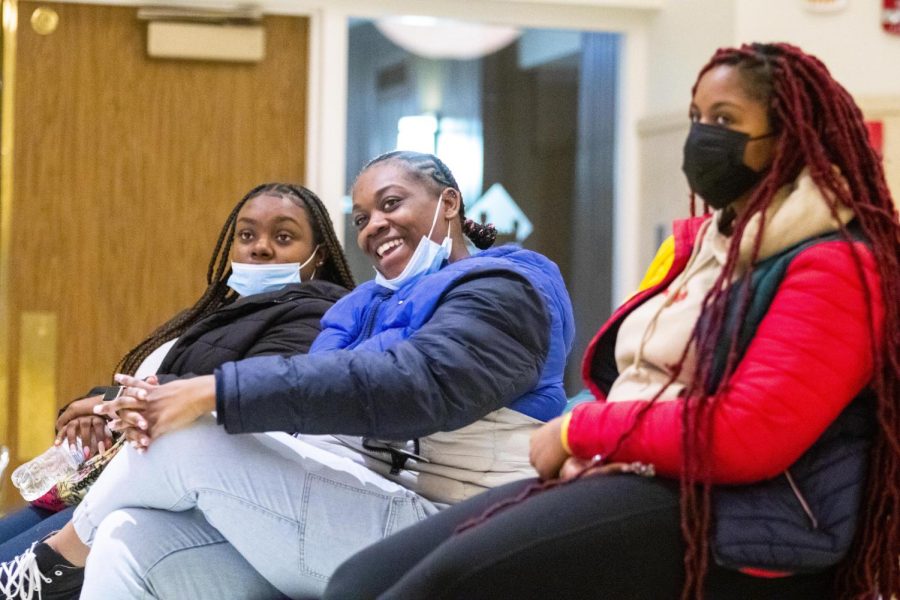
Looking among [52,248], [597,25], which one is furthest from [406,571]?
[597,25]

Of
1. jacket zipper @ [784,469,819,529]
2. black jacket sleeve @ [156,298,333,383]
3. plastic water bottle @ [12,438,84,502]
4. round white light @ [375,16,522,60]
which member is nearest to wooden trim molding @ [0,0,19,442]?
round white light @ [375,16,522,60]

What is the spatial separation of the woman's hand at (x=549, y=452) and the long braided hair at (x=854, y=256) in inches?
7.2

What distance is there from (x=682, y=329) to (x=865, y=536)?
0.33 meters

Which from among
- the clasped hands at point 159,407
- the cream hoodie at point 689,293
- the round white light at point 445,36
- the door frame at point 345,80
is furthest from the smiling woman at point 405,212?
the round white light at point 445,36

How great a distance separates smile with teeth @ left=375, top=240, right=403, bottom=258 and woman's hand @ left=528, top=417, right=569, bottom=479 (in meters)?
0.72

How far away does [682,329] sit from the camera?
1.48 meters

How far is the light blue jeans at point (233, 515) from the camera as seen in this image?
1777mm

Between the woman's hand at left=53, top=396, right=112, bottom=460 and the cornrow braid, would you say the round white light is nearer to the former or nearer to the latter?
the cornrow braid

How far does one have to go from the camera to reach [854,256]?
4.44 ft

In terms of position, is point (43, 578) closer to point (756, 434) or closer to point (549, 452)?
point (549, 452)

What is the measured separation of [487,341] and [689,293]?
378 mm

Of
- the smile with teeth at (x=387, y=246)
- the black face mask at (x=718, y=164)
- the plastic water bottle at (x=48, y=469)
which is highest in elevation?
the black face mask at (x=718, y=164)

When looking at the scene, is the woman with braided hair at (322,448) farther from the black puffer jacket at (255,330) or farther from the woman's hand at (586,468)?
the black puffer jacket at (255,330)

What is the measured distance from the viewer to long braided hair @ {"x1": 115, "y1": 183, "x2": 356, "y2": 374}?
265 centimetres
